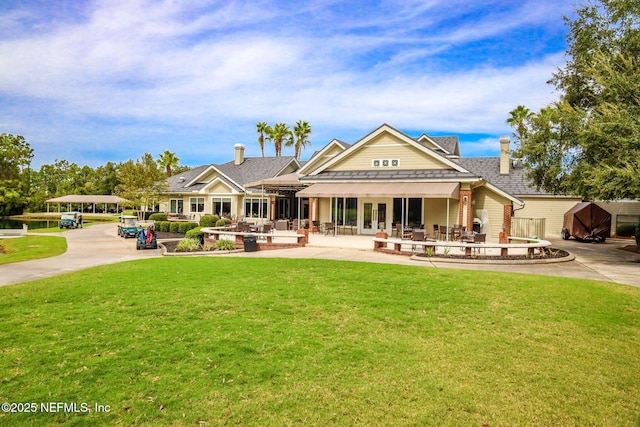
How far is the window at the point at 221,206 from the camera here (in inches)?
1565

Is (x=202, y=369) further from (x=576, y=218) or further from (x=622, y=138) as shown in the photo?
(x=576, y=218)

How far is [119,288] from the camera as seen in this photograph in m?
10.3

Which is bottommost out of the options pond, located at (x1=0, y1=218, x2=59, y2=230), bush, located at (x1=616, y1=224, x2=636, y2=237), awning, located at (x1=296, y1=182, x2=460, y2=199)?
pond, located at (x1=0, y1=218, x2=59, y2=230)

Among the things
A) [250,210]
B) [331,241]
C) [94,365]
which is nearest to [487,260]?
[331,241]

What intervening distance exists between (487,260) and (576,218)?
17.0 m

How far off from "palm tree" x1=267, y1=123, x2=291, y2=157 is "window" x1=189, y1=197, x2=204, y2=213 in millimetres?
26750

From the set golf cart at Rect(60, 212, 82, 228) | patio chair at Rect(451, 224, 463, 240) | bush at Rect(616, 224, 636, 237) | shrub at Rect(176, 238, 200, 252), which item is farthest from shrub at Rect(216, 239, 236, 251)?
bush at Rect(616, 224, 636, 237)

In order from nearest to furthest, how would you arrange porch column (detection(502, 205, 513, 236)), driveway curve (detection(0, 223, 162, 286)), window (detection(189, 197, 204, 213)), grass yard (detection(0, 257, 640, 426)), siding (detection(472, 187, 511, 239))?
grass yard (detection(0, 257, 640, 426)) < driveway curve (detection(0, 223, 162, 286)) < porch column (detection(502, 205, 513, 236)) < siding (detection(472, 187, 511, 239)) < window (detection(189, 197, 204, 213))

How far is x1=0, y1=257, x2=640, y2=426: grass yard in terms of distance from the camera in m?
4.92

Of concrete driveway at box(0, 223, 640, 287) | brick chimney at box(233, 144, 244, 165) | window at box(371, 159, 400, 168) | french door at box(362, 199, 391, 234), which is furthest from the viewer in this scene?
brick chimney at box(233, 144, 244, 165)

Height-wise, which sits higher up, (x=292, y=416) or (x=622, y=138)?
(x=622, y=138)

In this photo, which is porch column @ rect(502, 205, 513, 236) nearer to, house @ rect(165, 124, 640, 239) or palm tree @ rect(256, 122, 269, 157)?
house @ rect(165, 124, 640, 239)

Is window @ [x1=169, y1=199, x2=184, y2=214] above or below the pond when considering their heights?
above

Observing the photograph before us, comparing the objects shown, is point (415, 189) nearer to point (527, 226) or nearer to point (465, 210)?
point (465, 210)
